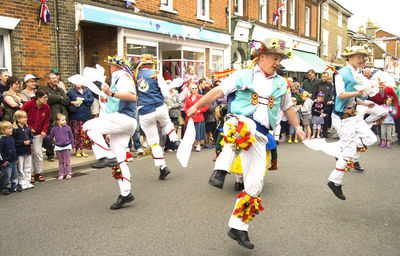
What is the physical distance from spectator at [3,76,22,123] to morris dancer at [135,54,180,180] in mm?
2528

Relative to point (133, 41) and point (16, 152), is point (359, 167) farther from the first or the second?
point (133, 41)

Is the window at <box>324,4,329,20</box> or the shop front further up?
the window at <box>324,4,329,20</box>

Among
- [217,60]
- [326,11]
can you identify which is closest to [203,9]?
[217,60]

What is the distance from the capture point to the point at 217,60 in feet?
61.4

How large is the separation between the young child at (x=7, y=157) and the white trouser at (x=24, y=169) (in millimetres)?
170

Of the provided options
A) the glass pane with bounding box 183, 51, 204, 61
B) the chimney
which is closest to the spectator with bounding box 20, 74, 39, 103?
the glass pane with bounding box 183, 51, 204, 61

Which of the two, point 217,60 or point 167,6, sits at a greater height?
point 167,6

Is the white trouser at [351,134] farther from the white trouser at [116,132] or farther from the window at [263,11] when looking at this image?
the window at [263,11]

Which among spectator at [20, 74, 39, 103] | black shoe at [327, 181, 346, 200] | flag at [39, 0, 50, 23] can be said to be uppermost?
flag at [39, 0, 50, 23]

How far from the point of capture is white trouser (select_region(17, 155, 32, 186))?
6355mm

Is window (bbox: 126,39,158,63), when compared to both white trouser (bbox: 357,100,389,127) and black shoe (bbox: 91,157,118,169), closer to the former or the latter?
black shoe (bbox: 91,157,118,169)

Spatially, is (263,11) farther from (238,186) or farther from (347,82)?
(238,186)

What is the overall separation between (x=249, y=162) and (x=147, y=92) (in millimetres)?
3428

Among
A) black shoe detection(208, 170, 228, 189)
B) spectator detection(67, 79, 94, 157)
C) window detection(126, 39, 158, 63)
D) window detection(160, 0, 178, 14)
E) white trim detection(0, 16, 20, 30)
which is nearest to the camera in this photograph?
black shoe detection(208, 170, 228, 189)
